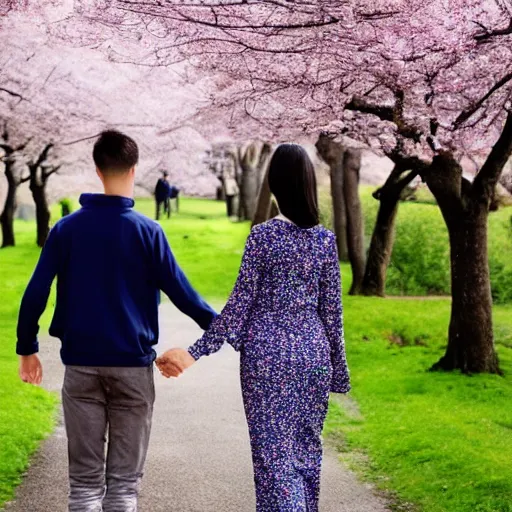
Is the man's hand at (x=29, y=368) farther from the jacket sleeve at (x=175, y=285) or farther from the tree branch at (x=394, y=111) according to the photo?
the tree branch at (x=394, y=111)

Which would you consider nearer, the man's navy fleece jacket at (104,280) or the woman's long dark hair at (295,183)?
the man's navy fleece jacket at (104,280)

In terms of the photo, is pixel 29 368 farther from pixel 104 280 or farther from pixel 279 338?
pixel 279 338

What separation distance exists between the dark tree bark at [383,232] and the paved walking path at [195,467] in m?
8.14

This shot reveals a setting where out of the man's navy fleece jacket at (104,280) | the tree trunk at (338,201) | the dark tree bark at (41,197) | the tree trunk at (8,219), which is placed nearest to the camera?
the man's navy fleece jacket at (104,280)

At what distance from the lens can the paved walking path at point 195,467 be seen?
585 cm

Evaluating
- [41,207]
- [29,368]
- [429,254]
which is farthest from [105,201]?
[41,207]

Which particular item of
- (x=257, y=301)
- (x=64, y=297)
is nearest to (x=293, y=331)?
(x=257, y=301)

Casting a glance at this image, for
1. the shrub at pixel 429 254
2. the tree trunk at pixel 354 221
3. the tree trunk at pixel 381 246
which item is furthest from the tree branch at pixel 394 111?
the shrub at pixel 429 254

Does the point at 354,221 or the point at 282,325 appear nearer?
the point at 282,325

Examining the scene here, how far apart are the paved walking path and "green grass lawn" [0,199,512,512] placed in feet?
0.65

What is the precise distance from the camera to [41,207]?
30.2 m

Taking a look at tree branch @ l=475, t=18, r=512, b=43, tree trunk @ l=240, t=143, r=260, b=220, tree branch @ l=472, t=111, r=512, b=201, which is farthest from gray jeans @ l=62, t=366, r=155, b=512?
tree trunk @ l=240, t=143, r=260, b=220

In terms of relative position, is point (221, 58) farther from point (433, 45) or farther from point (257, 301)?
point (257, 301)

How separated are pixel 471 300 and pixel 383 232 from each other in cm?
723
